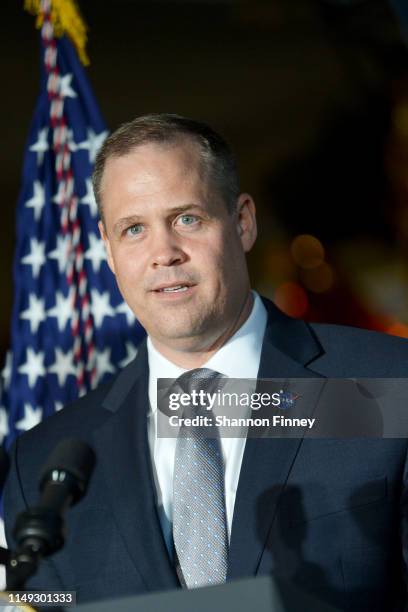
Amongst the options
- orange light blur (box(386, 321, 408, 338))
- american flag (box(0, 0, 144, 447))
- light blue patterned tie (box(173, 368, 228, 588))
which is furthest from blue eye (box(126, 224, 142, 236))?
orange light blur (box(386, 321, 408, 338))

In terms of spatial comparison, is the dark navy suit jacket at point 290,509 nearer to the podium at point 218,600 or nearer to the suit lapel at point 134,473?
the suit lapel at point 134,473

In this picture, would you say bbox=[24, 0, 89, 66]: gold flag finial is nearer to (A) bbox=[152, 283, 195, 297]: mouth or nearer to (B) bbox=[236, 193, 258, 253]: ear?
(B) bbox=[236, 193, 258, 253]: ear

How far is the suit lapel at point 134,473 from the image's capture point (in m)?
1.64

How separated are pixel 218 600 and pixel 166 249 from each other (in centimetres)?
85

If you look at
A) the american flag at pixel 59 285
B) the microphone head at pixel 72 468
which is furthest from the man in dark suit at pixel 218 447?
the microphone head at pixel 72 468

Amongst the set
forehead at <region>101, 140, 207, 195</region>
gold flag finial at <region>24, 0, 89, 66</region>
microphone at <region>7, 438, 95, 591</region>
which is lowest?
microphone at <region>7, 438, 95, 591</region>

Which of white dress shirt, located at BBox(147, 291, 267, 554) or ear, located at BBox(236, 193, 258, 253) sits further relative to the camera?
ear, located at BBox(236, 193, 258, 253)

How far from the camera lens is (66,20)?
2.40 m

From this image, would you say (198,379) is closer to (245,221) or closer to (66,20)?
(245,221)

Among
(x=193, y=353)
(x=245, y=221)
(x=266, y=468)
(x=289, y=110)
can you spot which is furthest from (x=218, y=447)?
(x=289, y=110)

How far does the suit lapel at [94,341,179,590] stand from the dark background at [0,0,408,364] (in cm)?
356

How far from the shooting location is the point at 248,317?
188cm

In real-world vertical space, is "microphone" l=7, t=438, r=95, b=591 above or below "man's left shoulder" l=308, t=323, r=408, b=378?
below

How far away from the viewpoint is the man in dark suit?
160 centimetres
